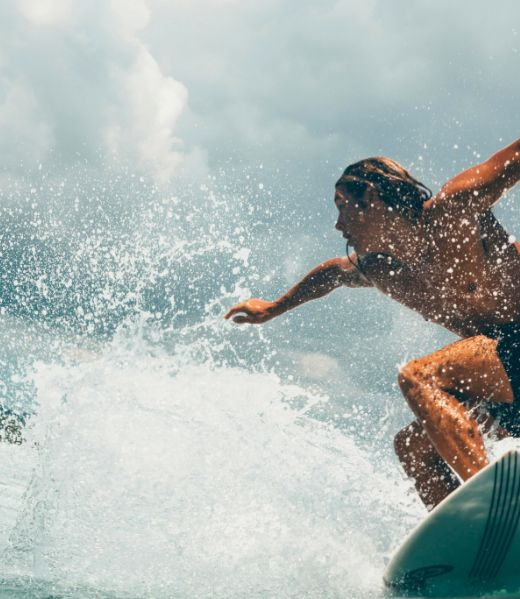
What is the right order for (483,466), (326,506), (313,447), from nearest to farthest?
(483,466), (326,506), (313,447)

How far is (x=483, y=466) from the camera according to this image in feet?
8.87

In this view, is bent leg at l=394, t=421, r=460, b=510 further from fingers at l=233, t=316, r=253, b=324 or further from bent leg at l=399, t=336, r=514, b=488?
fingers at l=233, t=316, r=253, b=324

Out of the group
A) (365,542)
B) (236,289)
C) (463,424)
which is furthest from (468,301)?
(236,289)

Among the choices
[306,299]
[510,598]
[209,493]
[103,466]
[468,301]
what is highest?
[306,299]

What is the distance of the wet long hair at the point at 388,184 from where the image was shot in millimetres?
3553

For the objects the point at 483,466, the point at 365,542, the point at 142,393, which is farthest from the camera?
the point at 142,393

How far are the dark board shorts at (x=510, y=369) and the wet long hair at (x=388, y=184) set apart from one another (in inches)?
37.5

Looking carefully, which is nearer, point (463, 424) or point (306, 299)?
point (463, 424)

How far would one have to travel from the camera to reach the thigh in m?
3.08

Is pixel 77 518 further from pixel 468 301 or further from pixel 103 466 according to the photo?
pixel 468 301

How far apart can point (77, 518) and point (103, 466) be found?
0.44 m

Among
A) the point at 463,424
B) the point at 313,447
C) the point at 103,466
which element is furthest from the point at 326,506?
the point at 463,424

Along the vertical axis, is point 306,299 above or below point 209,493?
above

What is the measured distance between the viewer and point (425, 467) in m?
3.54
